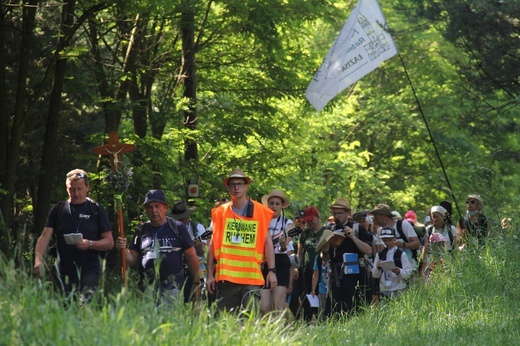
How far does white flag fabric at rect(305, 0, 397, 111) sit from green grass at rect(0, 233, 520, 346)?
496 cm

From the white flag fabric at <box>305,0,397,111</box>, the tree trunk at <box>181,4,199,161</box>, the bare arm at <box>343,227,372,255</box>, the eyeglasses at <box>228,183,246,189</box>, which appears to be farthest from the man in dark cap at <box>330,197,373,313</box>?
the tree trunk at <box>181,4,199,161</box>

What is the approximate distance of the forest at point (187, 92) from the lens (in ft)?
55.0

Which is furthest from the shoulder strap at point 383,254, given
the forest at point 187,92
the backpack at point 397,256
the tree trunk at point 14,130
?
the tree trunk at point 14,130

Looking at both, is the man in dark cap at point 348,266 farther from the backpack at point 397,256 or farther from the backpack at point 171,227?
the backpack at point 171,227

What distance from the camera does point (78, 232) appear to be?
424 inches

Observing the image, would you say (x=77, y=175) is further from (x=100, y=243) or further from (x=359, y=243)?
(x=359, y=243)

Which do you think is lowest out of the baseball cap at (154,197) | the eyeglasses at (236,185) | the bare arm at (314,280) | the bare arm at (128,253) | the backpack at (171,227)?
the bare arm at (314,280)

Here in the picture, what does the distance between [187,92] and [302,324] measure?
13.0 meters

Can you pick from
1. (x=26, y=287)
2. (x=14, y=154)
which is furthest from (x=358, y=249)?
(x=26, y=287)

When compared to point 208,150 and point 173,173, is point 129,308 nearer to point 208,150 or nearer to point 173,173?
point 173,173

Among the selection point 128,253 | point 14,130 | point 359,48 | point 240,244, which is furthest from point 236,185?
point 14,130

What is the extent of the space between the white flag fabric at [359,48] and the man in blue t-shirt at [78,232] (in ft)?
26.7

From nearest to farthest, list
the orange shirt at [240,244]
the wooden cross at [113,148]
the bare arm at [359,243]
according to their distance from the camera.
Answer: the orange shirt at [240,244] < the wooden cross at [113,148] < the bare arm at [359,243]

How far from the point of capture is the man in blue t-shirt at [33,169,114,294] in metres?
10.7
